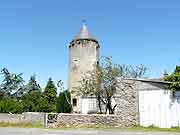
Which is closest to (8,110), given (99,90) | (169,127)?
(99,90)

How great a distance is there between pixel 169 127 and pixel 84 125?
5.48 m

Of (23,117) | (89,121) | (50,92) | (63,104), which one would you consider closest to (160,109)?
(89,121)

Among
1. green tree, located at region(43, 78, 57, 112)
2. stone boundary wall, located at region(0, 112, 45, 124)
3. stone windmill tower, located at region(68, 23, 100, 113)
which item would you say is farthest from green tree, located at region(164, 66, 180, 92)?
green tree, located at region(43, 78, 57, 112)

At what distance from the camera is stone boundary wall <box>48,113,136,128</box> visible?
1961cm

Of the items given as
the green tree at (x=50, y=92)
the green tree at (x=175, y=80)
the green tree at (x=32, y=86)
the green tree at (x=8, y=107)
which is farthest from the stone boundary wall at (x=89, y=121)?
the green tree at (x=32, y=86)

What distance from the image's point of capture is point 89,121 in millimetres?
19922

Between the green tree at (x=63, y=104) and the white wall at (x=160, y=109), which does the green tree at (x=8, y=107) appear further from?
the white wall at (x=160, y=109)

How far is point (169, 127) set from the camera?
18531 mm

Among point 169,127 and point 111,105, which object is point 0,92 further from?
point 169,127

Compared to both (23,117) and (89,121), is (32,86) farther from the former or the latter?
(89,121)

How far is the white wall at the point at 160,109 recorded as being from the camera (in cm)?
1862

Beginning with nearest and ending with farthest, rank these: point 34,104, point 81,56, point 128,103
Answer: point 128,103
point 81,56
point 34,104

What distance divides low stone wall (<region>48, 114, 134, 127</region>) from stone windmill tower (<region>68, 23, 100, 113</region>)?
18.5 metres

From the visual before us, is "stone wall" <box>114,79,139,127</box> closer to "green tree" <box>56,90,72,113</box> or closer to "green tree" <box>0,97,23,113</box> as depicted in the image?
"green tree" <box>56,90,72,113</box>
